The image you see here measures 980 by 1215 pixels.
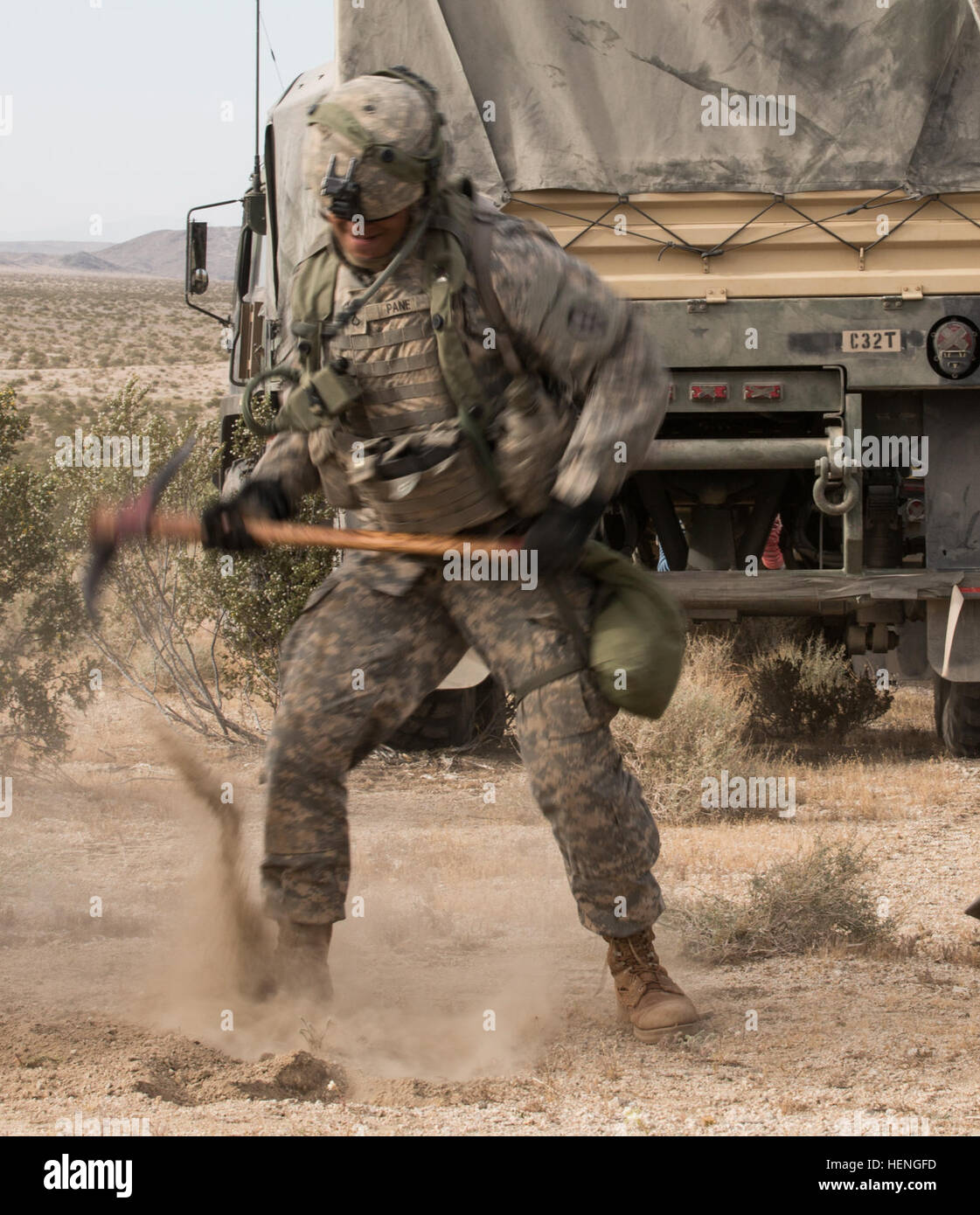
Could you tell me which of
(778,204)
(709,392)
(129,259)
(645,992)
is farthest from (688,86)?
(129,259)

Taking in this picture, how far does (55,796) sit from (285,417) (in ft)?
12.1

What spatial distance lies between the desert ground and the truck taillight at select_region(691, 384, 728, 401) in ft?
4.91

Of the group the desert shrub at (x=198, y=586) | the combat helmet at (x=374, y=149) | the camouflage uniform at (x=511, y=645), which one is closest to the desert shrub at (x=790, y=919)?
the camouflage uniform at (x=511, y=645)

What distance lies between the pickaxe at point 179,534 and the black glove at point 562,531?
0.24 meters

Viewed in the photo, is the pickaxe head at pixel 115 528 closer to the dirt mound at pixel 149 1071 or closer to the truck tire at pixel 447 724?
the dirt mound at pixel 149 1071

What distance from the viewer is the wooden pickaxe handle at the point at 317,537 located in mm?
3471

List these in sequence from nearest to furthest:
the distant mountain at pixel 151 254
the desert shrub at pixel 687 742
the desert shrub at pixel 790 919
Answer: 1. the desert shrub at pixel 790 919
2. the desert shrub at pixel 687 742
3. the distant mountain at pixel 151 254

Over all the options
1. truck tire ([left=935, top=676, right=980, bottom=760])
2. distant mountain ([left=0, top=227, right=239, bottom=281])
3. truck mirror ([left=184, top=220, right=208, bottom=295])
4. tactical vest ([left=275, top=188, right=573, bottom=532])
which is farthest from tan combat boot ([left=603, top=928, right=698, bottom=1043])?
distant mountain ([left=0, top=227, right=239, bottom=281])

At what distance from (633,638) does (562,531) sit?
35 centimetres

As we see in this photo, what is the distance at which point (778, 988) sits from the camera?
400cm

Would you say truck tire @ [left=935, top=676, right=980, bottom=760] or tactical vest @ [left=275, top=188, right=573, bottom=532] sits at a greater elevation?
tactical vest @ [left=275, top=188, right=573, bottom=532]

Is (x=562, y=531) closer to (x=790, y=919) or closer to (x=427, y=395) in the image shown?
(x=427, y=395)

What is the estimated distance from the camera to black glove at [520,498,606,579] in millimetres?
3244

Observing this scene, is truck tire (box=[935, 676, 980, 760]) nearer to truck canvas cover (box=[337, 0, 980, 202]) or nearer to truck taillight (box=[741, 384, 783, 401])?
truck taillight (box=[741, 384, 783, 401])
